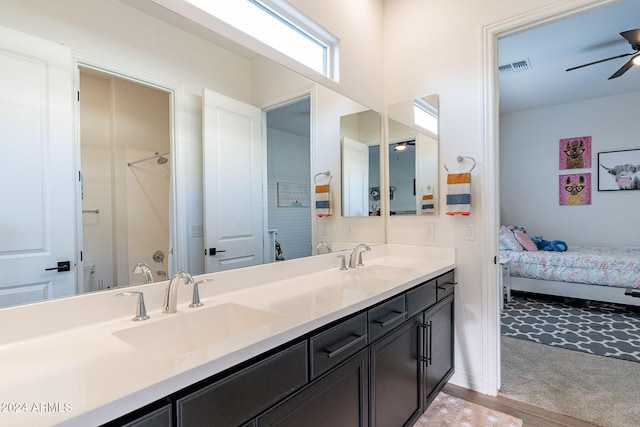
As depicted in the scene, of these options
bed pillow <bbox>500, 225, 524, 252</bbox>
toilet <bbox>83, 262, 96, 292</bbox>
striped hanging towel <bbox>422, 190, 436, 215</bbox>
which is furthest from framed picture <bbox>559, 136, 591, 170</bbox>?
toilet <bbox>83, 262, 96, 292</bbox>

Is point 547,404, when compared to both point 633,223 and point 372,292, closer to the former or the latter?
point 372,292

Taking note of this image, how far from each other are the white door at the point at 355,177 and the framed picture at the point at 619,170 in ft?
15.5

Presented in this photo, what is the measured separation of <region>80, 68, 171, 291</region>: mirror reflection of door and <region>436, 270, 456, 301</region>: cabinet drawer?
5.26 feet

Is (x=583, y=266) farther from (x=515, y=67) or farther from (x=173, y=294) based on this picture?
(x=173, y=294)

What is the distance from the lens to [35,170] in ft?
3.31

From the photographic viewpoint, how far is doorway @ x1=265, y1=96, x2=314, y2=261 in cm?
181

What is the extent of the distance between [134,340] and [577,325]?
418 centimetres

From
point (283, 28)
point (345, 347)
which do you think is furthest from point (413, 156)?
point (345, 347)

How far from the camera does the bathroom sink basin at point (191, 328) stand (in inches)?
41.2

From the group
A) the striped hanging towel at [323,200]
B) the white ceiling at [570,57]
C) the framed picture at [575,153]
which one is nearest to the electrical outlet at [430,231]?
the striped hanging towel at [323,200]

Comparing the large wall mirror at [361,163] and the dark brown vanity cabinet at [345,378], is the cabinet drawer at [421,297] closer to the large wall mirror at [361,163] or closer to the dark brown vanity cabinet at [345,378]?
the dark brown vanity cabinet at [345,378]

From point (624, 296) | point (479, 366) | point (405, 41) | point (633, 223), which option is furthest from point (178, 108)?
point (633, 223)

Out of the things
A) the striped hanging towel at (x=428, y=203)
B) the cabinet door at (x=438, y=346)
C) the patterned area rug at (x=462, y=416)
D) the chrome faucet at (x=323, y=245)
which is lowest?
the patterned area rug at (x=462, y=416)

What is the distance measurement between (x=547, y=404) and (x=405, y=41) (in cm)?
276
